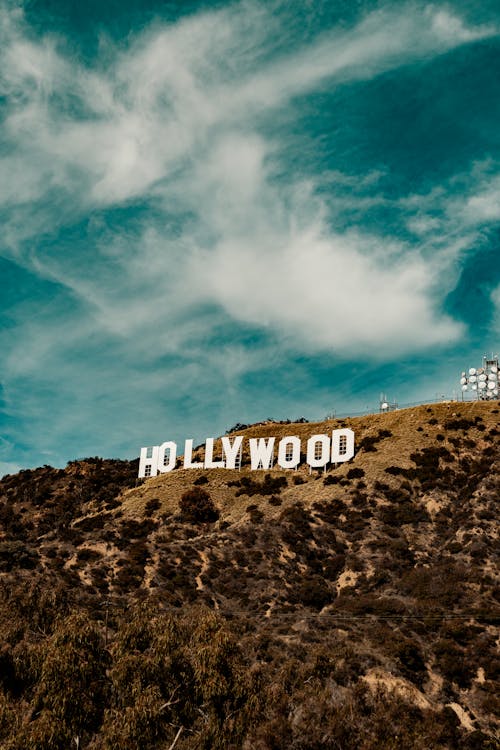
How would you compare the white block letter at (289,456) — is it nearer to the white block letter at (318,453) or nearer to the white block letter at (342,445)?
the white block letter at (318,453)

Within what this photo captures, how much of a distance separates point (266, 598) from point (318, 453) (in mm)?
34146

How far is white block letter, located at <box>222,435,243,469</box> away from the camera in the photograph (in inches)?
3782

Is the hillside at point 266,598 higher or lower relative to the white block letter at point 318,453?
lower

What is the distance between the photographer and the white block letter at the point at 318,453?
88.9 meters

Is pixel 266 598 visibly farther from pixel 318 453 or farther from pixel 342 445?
pixel 342 445

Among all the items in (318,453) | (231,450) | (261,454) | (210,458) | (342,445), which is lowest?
(210,458)

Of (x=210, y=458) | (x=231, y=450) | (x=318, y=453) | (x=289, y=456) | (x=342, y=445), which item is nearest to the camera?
(x=342, y=445)

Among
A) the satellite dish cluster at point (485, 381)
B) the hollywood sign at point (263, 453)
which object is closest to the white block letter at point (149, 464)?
the hollywood sign at point (263, 453)

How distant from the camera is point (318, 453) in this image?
299ft

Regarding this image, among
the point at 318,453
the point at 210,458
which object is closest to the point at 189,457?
the point at 210,458

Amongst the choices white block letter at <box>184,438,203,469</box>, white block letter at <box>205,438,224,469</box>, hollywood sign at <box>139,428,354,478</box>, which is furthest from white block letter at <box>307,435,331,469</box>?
white block letter at <box>184,438,203,469</box>

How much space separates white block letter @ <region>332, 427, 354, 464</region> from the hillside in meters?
2.06

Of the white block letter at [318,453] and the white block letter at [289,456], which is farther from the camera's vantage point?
the white block letter at [289,456]

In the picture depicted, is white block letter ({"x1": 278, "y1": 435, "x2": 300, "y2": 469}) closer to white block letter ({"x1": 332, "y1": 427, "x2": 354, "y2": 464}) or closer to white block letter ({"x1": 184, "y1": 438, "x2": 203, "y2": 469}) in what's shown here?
white block letter ({"x1": 332, "y1": 427, "x2": 354, "y2": 464})
